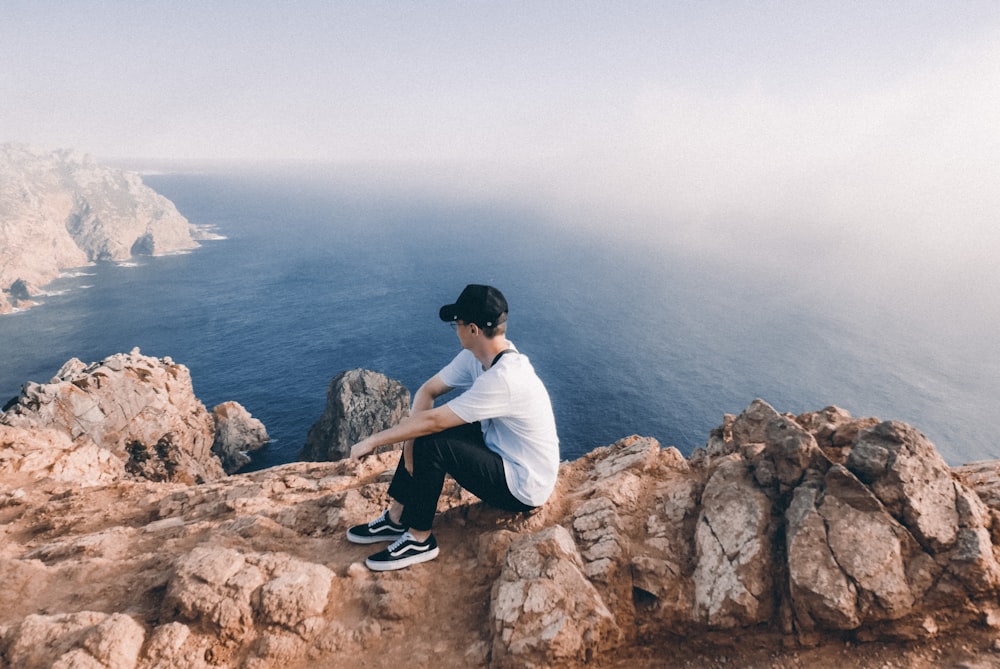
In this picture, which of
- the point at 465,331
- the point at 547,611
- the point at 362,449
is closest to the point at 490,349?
the point at 465,331

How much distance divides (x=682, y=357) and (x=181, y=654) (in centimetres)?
9178

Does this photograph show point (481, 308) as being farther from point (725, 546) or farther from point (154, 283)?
point (154, 283)

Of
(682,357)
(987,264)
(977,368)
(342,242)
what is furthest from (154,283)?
(987,264)

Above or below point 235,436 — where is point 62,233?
above

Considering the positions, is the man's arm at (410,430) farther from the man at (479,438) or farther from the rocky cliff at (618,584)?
the rocky cliff at (618,584)

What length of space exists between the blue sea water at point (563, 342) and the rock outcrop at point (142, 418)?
6.08 meters

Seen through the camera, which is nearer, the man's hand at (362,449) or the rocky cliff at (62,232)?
the man's hand at (362,449)

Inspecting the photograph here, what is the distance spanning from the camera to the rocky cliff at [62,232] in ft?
424

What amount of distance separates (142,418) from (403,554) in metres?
49.0

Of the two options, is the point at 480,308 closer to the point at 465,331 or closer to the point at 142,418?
the point at 465,331

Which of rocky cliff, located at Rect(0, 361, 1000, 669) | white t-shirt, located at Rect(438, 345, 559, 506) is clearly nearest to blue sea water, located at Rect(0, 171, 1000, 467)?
rocky cliff, located at Rect(0, 361, 1000, 669)

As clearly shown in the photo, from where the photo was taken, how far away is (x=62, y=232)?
16125cm

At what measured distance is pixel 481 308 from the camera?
6.14 metres

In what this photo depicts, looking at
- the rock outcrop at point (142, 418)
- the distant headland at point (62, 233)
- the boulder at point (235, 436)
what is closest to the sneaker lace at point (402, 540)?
the rock outcrop at point (142, 418)
